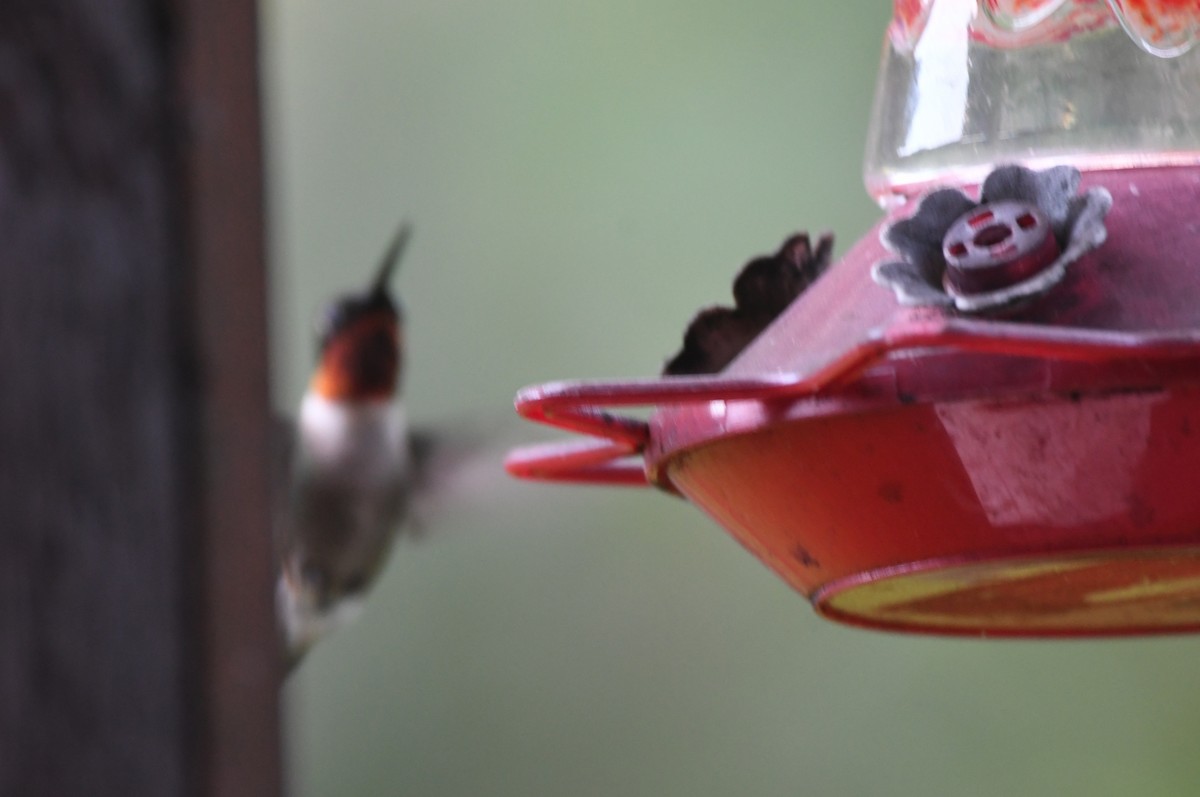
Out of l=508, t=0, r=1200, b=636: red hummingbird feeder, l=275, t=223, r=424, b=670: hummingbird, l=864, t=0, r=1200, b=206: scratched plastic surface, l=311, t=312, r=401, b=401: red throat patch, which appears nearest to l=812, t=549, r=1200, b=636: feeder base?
l=508, t=0, r=1200, b=636: red hummingbird feeder

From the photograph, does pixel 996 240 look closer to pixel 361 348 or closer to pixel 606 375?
pixel 361 348

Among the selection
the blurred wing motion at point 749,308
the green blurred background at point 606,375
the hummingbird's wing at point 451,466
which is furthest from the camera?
the green blurred background at point 606,375

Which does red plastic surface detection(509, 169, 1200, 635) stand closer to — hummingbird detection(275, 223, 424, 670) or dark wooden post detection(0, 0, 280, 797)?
dark wooden post detection(0, 0, 280, 797)

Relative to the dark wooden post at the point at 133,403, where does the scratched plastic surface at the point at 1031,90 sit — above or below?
above

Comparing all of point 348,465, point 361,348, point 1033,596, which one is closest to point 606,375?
point 361,348

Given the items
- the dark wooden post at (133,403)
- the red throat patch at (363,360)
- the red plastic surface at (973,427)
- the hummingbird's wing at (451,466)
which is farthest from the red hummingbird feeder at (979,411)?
the red throat patch at (363,360)

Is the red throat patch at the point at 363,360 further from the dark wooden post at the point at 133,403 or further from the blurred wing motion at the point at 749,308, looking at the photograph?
the dark wooden post at the point at 133,403
